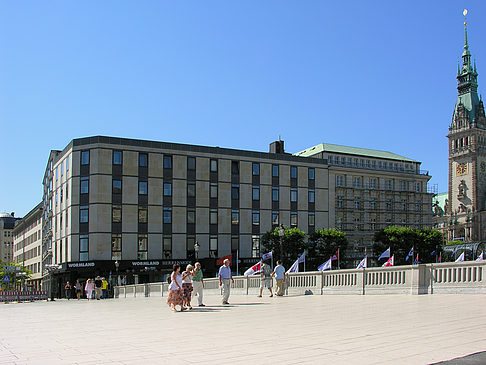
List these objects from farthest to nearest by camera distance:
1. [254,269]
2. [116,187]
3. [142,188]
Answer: [142,188], [116,187], [254,269]

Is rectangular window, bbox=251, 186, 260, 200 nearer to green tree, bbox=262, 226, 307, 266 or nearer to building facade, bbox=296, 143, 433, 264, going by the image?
green tree, bbox=262, 226, 307, 266

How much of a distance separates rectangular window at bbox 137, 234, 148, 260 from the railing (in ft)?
141

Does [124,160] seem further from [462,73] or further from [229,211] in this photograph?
[462,73]

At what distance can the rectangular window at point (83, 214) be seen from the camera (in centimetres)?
7069

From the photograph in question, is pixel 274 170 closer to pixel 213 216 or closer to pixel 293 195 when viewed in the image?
pixel 293 195

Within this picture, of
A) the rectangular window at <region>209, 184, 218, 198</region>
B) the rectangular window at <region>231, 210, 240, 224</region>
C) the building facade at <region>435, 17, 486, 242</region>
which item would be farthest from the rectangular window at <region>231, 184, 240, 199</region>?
the building facade at <region>435, 17, 486, 242</region>

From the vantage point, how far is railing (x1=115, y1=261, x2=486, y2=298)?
63.7ft

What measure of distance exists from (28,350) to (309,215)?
3001 inches

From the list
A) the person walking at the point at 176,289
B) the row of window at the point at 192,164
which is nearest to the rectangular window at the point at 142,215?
the row of window at the point at 192,164

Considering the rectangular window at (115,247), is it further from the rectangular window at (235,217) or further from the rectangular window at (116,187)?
the rectangular window at (235,217)

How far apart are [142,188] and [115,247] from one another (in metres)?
8.43

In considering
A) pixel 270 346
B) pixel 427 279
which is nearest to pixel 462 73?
pixel 427 279

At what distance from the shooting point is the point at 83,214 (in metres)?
70.8

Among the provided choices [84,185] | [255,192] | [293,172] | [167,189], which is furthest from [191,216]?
[293,172]
